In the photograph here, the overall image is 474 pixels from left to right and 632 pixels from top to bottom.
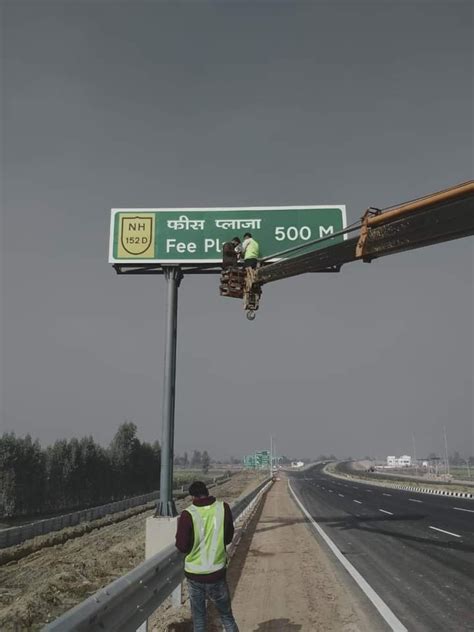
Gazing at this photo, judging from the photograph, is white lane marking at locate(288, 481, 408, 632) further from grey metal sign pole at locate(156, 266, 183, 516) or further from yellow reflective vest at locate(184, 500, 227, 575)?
grey metal sign pole at locate(156, 266, 183, 516)

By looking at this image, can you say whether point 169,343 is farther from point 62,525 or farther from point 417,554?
point 62,525

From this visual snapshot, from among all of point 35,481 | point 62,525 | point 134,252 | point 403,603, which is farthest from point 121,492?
point 403,603

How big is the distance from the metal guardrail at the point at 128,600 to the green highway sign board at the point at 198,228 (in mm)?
9365

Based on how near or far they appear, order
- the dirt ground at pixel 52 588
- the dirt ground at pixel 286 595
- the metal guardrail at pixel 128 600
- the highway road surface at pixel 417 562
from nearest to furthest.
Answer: the metal guardrail at pixel 128 600, the dirt ground at pixel 286 595, the highway road surface at pixel 417 562, the dirt ground at pixel 52 588

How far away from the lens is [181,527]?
5.37m

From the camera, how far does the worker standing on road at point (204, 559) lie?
17.4ft

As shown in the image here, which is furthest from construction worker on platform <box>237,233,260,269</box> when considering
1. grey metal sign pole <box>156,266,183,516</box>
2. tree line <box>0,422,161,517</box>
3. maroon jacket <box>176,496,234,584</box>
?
tree line <box>0,422,161,517</box>

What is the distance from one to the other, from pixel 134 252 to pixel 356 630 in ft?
35.7

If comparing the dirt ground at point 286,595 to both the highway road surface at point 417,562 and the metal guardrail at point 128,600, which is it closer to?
the highway road surface at point 417,562

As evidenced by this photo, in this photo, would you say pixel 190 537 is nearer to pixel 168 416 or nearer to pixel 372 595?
pixel 372 595

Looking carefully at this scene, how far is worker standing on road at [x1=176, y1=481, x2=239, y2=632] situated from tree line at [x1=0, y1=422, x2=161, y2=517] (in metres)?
53.6

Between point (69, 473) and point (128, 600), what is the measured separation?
64.7m

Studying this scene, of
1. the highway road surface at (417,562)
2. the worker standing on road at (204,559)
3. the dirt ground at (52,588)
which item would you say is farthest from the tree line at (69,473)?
the worker standing on road at (204,559)

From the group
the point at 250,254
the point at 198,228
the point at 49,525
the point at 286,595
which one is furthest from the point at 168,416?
the point at 49,525
